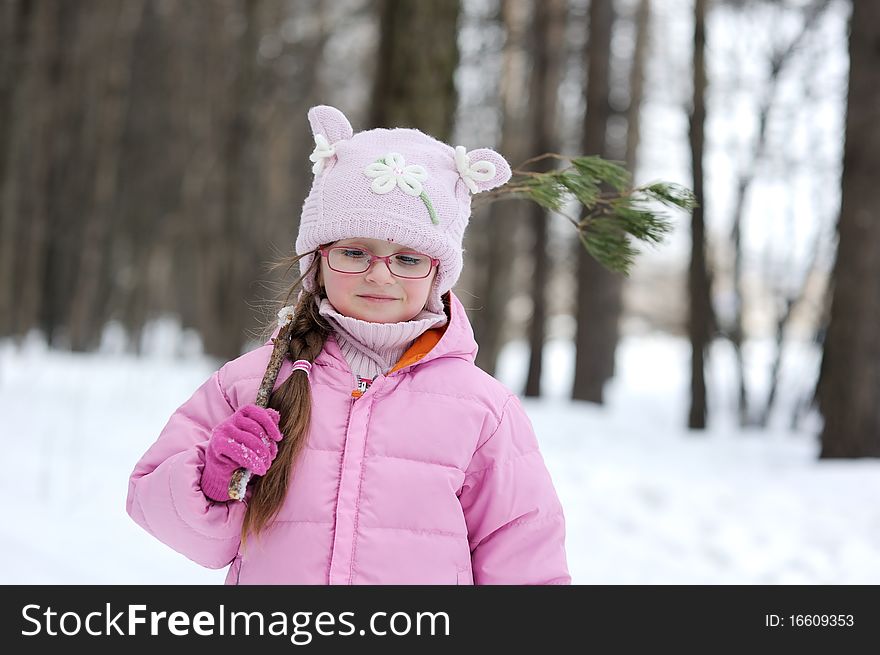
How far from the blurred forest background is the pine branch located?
2218mm

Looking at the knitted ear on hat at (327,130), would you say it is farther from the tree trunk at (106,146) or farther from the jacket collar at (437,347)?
the tree trunk at (106,146)

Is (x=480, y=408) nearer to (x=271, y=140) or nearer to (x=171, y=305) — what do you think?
(x=271, y=140)

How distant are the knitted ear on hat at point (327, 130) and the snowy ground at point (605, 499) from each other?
7.99 ft

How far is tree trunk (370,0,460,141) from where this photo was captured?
4.73 meters

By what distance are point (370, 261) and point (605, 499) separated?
4.29 m

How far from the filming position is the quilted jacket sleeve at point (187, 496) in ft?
5.78

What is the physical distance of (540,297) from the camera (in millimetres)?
12289

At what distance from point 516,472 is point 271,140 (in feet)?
59.4

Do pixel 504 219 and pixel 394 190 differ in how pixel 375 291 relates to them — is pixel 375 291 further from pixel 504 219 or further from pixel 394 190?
pixel 504 219

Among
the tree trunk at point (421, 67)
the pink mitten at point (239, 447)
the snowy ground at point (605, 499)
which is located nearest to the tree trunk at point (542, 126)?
the snowy ground at point (605, 499)

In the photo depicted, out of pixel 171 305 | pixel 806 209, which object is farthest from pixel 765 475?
pixel 171 305

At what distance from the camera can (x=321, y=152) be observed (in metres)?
2.04

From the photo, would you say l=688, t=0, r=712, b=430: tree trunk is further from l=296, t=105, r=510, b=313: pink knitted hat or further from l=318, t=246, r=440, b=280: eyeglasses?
l=318, t=246, r=440, b=280: eyeglasses

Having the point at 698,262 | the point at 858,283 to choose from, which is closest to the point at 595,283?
the point at 698,262
